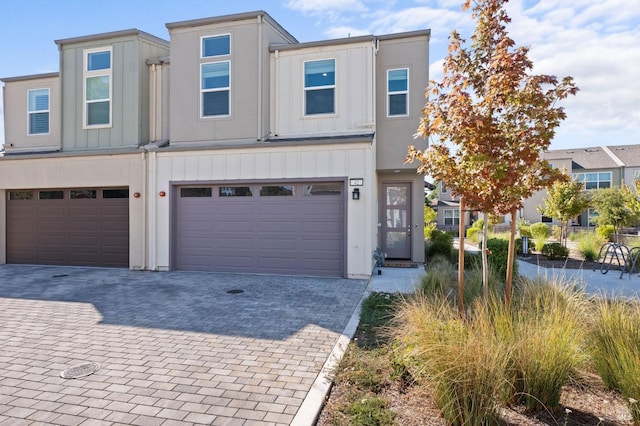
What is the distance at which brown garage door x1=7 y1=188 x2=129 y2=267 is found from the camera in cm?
1153

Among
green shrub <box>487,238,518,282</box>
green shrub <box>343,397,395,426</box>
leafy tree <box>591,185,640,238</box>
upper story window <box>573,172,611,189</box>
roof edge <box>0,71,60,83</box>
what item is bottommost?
green shrub <box>343,397,395,426</box>

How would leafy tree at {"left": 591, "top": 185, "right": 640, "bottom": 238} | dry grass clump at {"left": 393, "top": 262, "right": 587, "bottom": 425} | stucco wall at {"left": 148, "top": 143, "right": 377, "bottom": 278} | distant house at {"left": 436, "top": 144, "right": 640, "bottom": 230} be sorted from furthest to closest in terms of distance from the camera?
distant house at {"left": 436, "top": 144, "right": 640, "bottom": 230} → leafy tree at {"left": 591, "top": 185, "right": 640, "bottom": 238} → stucco wall at {"left": 148, "top": 143, "right": 377, "bottom": 278} → dry grass clump at {"left": 393, "top": 262, "right": 587, "bottom": 425}

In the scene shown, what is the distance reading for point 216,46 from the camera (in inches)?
446

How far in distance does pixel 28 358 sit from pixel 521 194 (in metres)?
6.52

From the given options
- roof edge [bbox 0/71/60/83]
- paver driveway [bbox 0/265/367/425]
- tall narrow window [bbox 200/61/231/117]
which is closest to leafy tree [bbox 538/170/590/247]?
paver driveway [bbox 0/265/367/425]

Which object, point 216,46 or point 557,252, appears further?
point 557,252

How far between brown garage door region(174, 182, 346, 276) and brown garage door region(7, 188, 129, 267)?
218cm

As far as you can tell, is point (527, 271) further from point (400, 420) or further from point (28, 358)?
point (28, 358)

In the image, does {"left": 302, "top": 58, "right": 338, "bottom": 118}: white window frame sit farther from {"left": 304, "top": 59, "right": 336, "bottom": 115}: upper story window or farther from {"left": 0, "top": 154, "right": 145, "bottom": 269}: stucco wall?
{"left": 0, "top": 154, "right": 145, "bottom": 269}: stucco wall

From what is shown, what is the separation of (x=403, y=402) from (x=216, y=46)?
1122 centimetres

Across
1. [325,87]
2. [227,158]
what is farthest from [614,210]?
[227,158]

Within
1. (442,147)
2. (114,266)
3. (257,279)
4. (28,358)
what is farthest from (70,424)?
(114,266)

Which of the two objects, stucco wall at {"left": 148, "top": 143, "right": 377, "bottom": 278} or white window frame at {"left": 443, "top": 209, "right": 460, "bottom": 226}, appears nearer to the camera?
stucco wall at {"left": 148, "top": 143, "right": 377, "bottom": 278}

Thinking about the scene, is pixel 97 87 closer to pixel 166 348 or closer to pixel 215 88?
pixel 215 88
